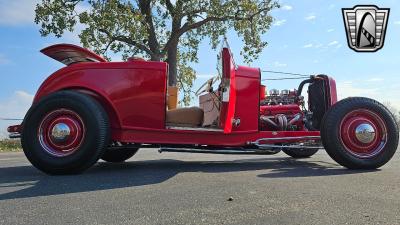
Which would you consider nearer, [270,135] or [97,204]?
[97,204]

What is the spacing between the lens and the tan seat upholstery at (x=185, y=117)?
6.05 m

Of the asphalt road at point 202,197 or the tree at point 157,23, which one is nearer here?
the asphalt road at point 202,197

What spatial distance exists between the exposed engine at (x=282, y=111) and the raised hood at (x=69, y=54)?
2.52 m

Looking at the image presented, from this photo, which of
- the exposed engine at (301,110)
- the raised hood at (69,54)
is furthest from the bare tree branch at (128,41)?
the raised hood at (69,54)

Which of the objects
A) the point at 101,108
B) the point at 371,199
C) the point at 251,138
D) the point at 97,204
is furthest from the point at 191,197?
the point at 251,138

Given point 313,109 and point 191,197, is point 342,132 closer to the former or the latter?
point 313,109

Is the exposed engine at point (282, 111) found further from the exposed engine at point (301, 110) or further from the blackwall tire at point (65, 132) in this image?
the blackwall tire at point (65, 132)

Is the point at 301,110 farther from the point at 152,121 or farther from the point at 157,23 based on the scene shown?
the point at 157,23

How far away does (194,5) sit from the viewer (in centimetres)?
2250

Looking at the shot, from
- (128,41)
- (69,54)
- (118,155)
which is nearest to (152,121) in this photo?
(69,54)

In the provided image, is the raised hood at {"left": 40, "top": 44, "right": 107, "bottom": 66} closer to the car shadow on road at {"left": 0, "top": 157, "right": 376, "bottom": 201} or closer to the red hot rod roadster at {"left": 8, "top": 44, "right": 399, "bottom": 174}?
the red hot rod roadster at {"left": 8, "top": 44, "right": 399, "bottom": 174}

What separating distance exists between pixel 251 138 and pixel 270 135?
0.88 feet

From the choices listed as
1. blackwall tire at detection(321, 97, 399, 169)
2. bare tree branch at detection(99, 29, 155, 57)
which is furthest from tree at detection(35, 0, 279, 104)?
blackwall tire at detection(321, 97, 399, 169)

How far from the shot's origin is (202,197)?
12.4ft
